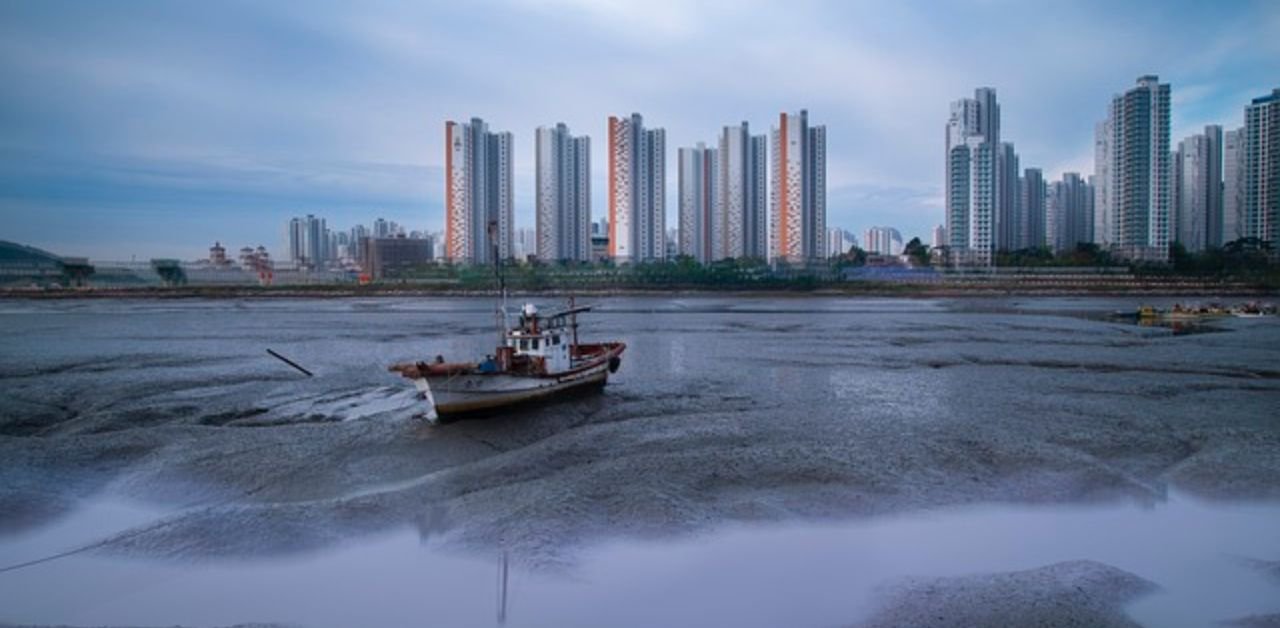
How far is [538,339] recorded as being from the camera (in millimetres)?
19109

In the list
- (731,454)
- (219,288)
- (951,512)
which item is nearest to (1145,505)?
(951,512)

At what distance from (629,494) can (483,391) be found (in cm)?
663

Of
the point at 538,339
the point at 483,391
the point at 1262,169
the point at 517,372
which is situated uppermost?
the point at 1262,169

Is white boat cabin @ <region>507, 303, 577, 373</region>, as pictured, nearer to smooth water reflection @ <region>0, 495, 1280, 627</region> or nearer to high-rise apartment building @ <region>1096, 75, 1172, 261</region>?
smooth water reflection @ <region>0, 495, 1280, 627</region>

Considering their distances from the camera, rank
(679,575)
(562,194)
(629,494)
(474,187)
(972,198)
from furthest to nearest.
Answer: (562,194) < (474,187) < (972,198) < (629,494) < (679,575)

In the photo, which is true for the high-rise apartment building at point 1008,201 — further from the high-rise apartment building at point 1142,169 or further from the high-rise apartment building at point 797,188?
the high-rise apartment building at point 797,188

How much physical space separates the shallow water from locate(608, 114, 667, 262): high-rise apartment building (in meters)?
88.0

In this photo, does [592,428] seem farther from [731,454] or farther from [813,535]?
[813,535]

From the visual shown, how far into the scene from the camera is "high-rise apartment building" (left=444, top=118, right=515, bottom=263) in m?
108

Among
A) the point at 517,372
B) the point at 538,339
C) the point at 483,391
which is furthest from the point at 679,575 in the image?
the point at 538,339

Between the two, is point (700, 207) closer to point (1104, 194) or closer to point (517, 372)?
point (1104, 194)

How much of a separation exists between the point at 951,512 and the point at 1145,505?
97.6 inches

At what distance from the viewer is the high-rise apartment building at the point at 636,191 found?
11162cm

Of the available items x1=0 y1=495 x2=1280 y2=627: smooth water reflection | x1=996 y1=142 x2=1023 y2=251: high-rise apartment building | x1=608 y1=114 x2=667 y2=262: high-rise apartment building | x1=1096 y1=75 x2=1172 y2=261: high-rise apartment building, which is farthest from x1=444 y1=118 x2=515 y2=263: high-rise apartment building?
x1=0 y1=495 x2=1280 y2=627: smooth water reflection
